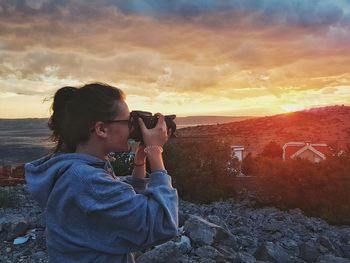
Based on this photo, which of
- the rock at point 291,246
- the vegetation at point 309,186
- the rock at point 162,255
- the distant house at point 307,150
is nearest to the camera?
the rock at point 162,255

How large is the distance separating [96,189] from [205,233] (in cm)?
451

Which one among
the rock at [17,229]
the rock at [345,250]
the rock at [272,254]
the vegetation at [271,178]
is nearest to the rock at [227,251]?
the rock at [272,254]

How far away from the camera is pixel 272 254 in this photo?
6.19m

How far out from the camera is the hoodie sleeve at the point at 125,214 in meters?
1.77

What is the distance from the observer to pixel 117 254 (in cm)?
185

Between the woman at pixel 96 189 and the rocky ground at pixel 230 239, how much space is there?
333 cm

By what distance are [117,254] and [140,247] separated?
0.29 feet

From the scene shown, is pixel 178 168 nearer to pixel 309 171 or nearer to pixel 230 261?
pixel 309 171

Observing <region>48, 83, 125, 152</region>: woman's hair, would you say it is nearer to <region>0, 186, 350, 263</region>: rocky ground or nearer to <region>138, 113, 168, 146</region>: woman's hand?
<region>138, 113, 168, 146</region>: woman's hand

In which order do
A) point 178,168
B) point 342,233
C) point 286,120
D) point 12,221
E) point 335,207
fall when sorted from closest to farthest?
point 12,221 → point 342,233 → point 335,207 → point 178,168 → point 286,120

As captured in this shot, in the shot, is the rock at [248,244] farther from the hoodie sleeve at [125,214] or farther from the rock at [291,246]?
the hoodie sleeve at [125,214]

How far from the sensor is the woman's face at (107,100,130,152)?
1.94 m

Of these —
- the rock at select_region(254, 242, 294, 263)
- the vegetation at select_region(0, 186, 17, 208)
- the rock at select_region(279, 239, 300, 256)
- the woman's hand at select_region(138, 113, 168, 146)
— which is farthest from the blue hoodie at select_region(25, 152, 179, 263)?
the vegetation at select_region(0, 186, 17, 208)

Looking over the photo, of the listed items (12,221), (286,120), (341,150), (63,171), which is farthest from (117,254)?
(286,120)
